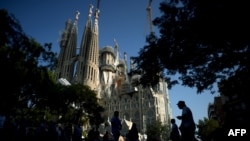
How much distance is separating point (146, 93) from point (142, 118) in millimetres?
9510

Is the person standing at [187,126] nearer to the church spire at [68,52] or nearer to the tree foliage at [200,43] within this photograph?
the tree foliage at [200,43]

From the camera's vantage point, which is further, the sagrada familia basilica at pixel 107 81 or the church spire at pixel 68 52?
the church spire at pixel 68 52

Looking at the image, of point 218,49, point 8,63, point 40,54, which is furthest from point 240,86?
point 40,54

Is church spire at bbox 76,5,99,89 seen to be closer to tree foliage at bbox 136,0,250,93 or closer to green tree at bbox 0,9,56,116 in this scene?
green tree at bbox 0,9,56,116

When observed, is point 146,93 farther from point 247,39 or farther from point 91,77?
point 247,39

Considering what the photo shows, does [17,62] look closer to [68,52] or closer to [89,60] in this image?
[89,60]

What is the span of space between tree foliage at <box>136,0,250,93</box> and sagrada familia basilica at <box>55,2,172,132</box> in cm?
5699

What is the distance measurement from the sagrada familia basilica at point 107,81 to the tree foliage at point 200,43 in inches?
2244

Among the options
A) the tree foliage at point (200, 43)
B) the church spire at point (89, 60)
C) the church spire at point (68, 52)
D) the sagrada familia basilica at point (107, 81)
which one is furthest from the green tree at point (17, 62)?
the church spire at point (68, 52)

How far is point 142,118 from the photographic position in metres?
78.6

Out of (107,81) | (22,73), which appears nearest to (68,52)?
(107,81)

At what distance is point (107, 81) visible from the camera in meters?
107

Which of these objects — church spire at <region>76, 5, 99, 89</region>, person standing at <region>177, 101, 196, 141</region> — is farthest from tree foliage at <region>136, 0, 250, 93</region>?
church spire at <region>76, 5, 99, 89</region>

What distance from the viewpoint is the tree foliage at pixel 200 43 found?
954 cm
